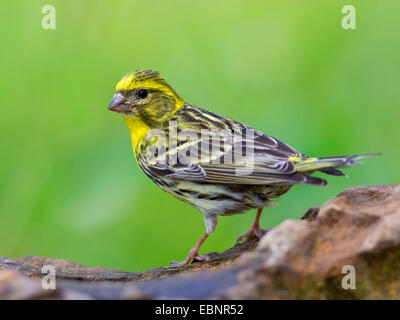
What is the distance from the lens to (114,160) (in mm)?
5816

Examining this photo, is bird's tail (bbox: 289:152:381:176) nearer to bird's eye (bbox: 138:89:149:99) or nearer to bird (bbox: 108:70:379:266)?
bird (bbox: 108:70:379:266)

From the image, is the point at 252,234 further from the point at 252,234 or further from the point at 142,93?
the point at 142,93

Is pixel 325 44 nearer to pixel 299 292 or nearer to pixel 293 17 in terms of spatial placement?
pixel 293 17

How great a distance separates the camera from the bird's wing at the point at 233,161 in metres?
4.09

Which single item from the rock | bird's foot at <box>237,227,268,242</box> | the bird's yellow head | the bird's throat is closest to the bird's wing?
Answer: the bird's throat

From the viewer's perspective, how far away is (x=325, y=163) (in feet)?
12.9

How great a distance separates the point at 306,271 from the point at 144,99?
2.92 meters

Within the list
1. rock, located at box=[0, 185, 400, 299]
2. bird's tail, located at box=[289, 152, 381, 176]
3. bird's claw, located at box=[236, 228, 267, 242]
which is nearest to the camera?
rock, located at box=[0, 185, 400, 299]

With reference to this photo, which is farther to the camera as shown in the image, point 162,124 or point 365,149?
point 365,149

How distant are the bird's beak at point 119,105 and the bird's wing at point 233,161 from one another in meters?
0.49

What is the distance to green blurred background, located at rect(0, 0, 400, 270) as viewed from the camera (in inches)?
217

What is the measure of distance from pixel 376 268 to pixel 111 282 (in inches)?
69.9

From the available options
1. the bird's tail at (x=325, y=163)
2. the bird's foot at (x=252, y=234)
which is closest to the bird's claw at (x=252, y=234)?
the bird's foot at (x=252, y=234)

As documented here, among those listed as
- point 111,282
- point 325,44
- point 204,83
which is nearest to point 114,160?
point 204,83
